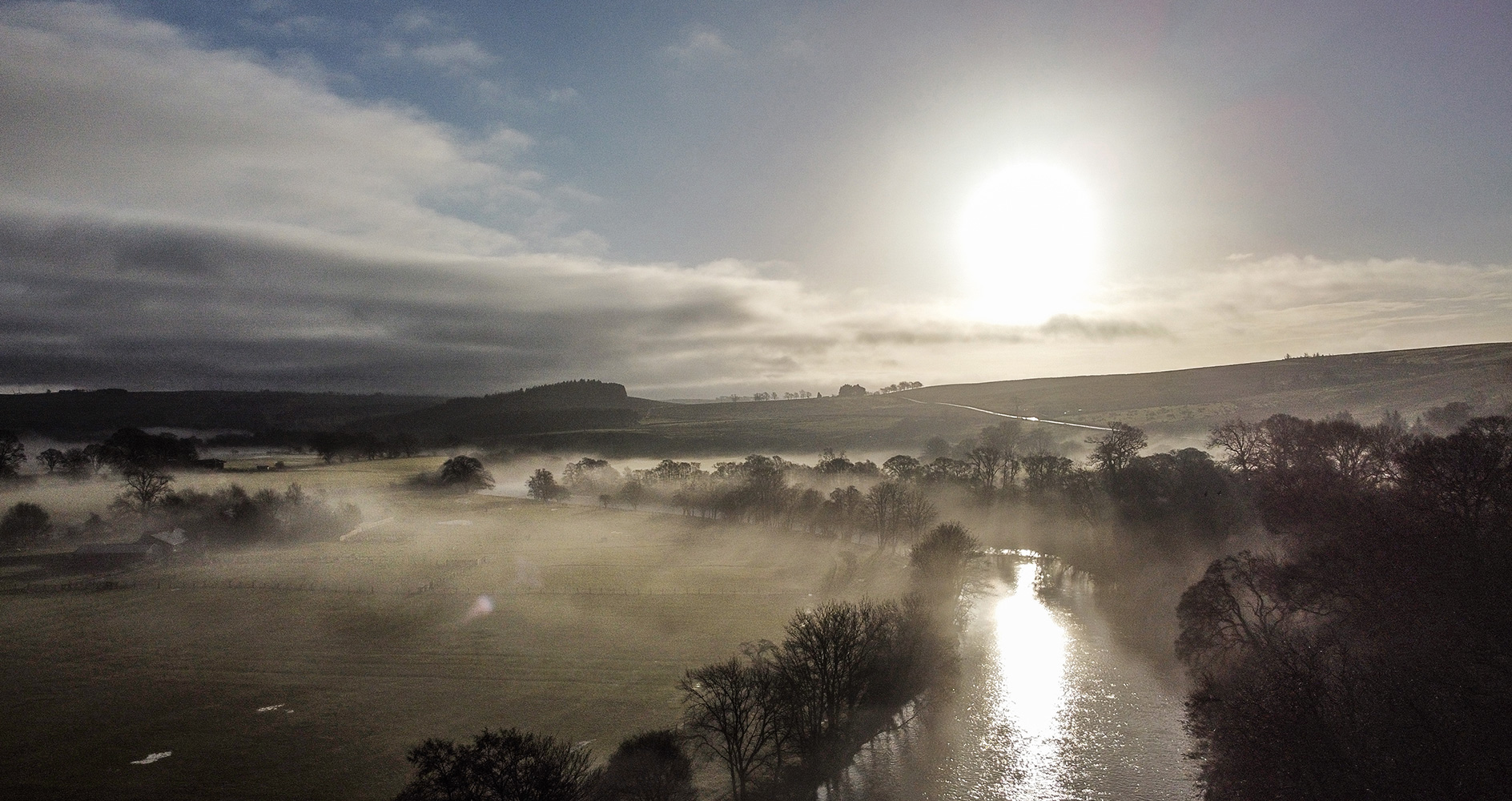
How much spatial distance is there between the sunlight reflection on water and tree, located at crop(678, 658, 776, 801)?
10.1m

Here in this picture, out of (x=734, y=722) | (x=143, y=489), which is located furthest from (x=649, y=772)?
(x=143, y=489)

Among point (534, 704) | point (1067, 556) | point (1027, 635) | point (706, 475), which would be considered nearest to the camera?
point (534, 704)

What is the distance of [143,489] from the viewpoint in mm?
82625

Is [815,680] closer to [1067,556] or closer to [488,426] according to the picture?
[1067,556]

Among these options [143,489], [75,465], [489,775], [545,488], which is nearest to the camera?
[489,775]

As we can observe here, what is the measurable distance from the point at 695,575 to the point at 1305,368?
138 metres

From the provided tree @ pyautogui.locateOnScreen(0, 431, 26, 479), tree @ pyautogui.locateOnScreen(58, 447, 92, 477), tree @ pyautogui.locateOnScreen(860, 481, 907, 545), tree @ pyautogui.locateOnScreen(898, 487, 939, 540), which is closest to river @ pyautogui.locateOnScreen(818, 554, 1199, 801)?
tree @ pyautogui.locateOnScreen(898, 487, 939, 540)

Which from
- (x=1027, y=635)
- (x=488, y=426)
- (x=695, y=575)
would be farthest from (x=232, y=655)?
(x=488, y=426)

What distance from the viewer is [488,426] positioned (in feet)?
619

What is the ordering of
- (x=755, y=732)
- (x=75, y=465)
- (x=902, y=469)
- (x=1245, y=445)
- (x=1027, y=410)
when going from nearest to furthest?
1. (x=755, y=732)
2. (x=1245, y=445)
3. (x=902, y=469)
4. (x=75, y=465)
5. (x=1027, y=410)

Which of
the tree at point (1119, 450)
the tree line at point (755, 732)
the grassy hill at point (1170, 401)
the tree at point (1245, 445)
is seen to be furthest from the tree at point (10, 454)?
the tree at point (1245, 445)

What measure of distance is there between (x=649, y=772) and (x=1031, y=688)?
72.3ft

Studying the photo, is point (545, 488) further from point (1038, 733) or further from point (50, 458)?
point (1038, 733)

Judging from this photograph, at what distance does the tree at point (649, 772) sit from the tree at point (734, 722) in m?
1.21
